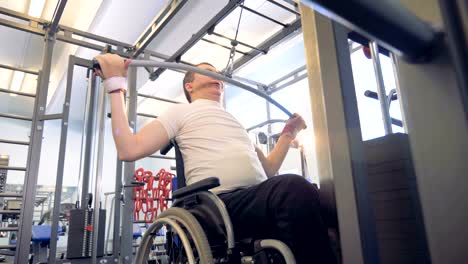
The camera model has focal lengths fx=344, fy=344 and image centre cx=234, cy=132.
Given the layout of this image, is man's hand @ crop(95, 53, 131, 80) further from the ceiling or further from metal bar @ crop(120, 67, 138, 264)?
the ceiling

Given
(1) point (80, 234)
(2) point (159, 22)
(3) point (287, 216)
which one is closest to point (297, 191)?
(3) point (287, 216)

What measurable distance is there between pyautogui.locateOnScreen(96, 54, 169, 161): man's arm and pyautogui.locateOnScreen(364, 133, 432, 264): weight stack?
87cm

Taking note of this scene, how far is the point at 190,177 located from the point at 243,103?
13.8ft

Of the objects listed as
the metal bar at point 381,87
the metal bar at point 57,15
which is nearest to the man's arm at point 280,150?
the metal bar at point 381,87

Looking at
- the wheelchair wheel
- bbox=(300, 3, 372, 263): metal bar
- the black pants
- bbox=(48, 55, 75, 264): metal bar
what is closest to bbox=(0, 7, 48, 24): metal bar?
bbox=(48, 55, 75, 264): metal bar

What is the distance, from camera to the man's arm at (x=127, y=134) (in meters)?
1.29

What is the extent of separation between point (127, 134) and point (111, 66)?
307 millimetres

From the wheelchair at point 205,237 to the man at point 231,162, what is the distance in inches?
1.5

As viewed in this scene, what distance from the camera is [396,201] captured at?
22.5 inches

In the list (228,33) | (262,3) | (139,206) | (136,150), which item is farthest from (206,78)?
(228,33)

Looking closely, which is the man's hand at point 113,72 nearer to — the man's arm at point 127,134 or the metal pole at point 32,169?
the man's arm at point 127,134

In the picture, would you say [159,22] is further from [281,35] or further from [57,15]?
[281,35]

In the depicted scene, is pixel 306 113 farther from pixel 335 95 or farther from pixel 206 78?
pixel 335 95

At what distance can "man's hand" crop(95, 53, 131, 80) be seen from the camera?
54.2 inches
